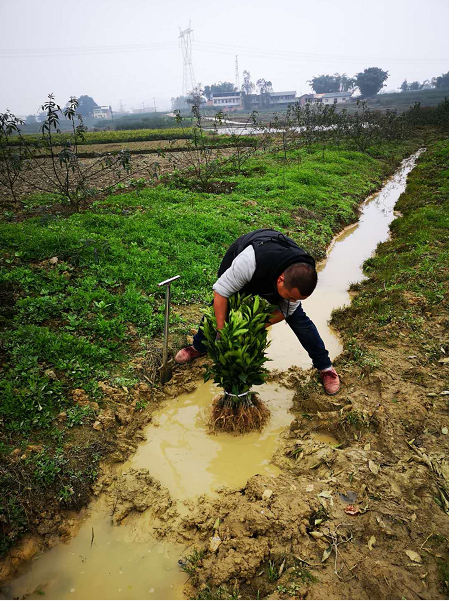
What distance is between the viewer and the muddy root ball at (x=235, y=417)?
11.5 feet

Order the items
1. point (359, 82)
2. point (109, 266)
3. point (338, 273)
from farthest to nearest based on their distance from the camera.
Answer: point (359, 82), point (338, 273), point (109, 266)

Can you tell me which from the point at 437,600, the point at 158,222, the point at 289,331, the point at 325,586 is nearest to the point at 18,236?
the point at 158,222

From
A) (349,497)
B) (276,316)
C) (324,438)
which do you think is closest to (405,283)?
(276,316)

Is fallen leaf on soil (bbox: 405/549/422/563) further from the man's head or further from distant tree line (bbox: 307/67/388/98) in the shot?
distant tree line (bbox: 307/67/388/98)

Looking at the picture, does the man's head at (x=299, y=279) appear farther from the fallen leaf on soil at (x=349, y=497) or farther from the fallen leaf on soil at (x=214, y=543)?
the fallen leaf on soil at (x=214, y=543)

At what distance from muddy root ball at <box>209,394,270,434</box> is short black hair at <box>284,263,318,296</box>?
139 centimetres

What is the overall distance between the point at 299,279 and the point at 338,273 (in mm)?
4788

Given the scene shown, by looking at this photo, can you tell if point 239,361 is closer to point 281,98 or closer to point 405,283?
point 405,283

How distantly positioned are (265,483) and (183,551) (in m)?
0.75

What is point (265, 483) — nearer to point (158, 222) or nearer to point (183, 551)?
point (183, 551)

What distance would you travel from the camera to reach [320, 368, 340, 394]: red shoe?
3.78 m

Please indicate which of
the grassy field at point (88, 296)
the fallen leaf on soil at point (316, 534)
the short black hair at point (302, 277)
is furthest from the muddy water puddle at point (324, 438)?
the grassy field at point (88, 296)

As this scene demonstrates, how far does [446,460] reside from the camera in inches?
110

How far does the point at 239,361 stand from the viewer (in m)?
3.18
